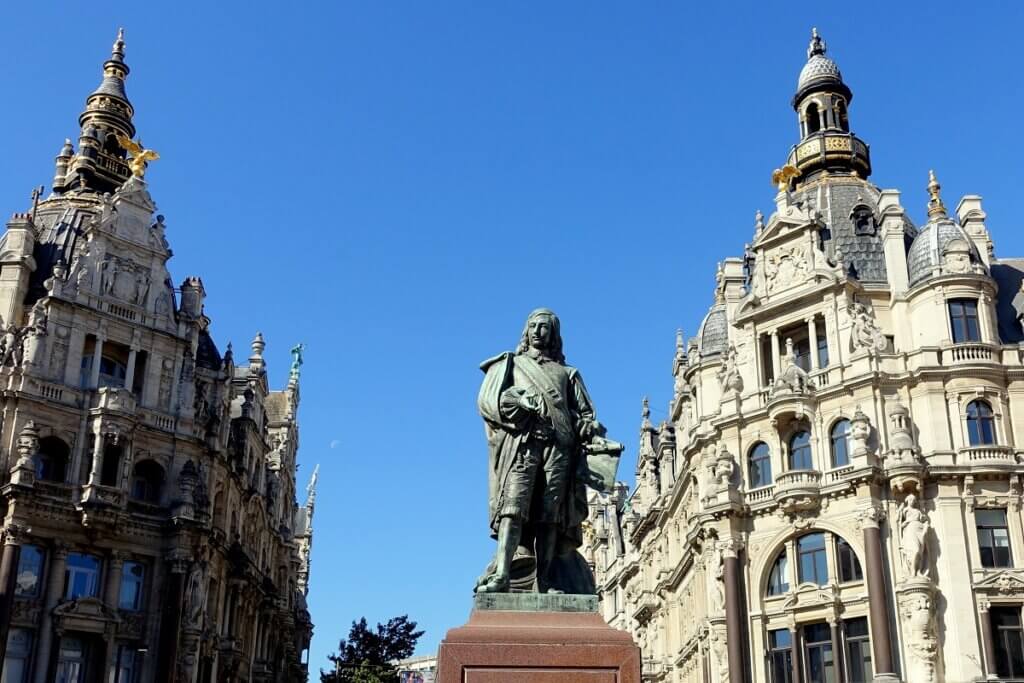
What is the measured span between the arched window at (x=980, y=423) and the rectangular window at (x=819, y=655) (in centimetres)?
931

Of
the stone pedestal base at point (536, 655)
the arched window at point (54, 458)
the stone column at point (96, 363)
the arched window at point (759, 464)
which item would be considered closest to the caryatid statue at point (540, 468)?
the stone pedestal base at point (536, 655)

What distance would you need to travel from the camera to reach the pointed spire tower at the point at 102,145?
5838cm

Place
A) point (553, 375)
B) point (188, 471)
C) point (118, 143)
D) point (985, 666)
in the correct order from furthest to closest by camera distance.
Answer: point (118, 143) → point (188, 471) → point (985, 666) → point (553, 375)

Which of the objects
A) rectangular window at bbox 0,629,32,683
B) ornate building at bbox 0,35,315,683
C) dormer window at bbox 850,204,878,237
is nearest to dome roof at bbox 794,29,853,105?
dormer window at bbox 850,204,878,237

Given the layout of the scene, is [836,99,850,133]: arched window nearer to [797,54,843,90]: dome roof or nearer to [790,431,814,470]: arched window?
[797,54,843,90]: dome roof

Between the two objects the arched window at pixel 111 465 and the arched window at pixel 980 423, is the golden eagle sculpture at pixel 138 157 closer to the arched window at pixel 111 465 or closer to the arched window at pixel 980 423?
the arched window at pixel 111 465

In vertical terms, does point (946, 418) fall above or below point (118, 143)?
below

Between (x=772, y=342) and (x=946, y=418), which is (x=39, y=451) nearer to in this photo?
(x=772, y=342)

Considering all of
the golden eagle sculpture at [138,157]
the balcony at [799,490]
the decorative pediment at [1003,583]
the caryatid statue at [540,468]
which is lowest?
the caryatid statue at [540,468]

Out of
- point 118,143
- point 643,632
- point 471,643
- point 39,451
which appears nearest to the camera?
point 471,643

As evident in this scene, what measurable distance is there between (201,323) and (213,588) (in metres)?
13.0

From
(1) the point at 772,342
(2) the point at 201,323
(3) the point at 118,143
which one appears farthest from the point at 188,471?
(1) the point at 772,342

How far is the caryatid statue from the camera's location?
40.8 feet

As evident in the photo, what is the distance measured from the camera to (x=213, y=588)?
51.9 m
